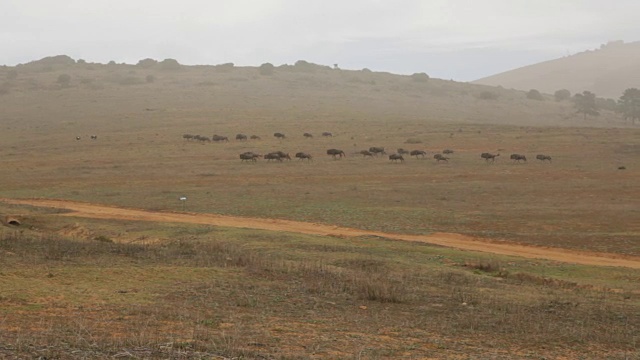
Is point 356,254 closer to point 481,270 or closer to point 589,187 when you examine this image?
point 481,270

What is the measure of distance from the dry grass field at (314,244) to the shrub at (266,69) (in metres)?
49.2

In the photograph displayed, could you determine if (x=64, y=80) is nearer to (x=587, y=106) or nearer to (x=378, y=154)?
(x=378, y=154)

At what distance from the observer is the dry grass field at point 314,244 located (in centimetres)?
1361

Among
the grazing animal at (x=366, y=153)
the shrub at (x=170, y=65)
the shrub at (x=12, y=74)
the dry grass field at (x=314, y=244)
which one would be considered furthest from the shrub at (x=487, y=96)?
the shrub at (x=12, y=74)

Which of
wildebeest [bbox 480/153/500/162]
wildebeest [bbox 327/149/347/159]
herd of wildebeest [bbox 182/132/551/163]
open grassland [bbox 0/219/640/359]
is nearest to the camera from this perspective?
open grassland [bbox 0/219/640/359]

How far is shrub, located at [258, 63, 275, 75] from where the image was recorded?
137238 mm

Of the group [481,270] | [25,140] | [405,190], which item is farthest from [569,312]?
[25,140]

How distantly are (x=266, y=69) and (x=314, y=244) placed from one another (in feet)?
378

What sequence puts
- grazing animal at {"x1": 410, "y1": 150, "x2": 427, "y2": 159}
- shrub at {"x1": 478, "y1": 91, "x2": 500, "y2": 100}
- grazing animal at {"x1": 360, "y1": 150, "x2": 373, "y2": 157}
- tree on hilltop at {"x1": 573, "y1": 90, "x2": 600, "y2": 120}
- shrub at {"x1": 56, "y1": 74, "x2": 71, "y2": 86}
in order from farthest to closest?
shrub at {"x1": 478, "y1": 91, "x2": 500, "y2": 100}, shrub at {"x1": 56, "y1": 74, "x2": 71, "y2": 86}, tree on hilltop at {"x1": 573, "y1": 90, "x2": 600, "y2": 120}, grazing animal at {"x1": 360, "y1": 150, "x2": 373, "y2": 157}, grazing animal at {"x1": 410, "y1": 150, "x2": 427, "y2": 159}

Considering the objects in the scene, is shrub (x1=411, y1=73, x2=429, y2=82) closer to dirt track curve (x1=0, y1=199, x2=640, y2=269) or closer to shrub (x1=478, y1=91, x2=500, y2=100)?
shrub (x1=478, y1=91, x2=500, y2=100)

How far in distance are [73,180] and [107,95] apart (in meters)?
62.4

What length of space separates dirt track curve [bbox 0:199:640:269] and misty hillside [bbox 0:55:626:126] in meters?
50.0

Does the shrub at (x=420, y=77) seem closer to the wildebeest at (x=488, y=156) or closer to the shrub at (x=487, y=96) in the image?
the shrub at (x=487, y=96)

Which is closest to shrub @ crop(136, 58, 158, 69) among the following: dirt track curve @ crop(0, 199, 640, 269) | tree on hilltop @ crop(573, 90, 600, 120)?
tree on hilltop @ crop(573, 90, 600, 120)
